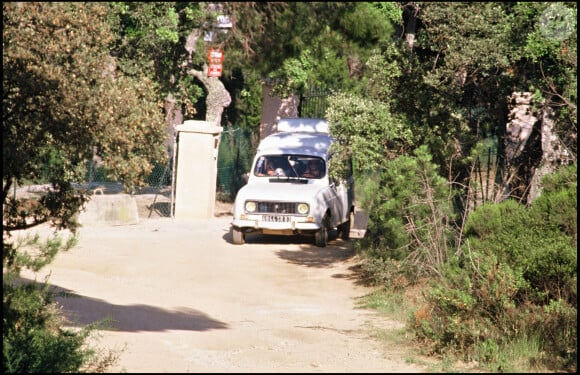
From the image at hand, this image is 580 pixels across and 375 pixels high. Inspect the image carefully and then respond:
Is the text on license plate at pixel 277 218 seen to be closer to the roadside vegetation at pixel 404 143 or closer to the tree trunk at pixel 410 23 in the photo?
the roadside vegetation at pixel 404 143

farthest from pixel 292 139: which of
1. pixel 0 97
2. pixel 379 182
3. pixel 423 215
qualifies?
pixel 0 97

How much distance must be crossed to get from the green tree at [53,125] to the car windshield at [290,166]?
1119cm

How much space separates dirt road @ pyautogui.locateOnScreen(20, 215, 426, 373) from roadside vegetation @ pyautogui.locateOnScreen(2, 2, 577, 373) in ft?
2.16

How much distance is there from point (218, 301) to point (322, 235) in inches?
223

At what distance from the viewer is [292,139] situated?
21016mm

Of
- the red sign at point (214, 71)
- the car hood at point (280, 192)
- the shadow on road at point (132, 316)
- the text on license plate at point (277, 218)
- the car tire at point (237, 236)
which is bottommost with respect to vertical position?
the shadow on road at point (132, 316)

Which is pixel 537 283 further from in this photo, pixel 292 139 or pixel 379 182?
pixel 292 139

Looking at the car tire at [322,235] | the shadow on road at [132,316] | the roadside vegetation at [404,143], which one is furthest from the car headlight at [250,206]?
the shadow on road at [132,316]

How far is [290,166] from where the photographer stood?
67.4ft

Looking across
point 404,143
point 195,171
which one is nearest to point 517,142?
point 404,143

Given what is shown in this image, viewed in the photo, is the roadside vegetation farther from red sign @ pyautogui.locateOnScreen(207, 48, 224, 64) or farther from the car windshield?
the car windshield

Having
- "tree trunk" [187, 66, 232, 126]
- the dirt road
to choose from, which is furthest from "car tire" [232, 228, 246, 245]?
"tree trunk" [187, 66, 232, 126]

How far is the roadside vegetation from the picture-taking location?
27.6 feet

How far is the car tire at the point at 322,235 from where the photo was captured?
19297 mm
